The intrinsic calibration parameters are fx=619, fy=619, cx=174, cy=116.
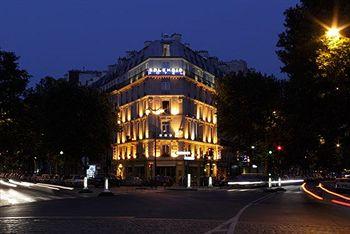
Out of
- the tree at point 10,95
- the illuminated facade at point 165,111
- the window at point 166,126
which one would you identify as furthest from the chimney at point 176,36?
the tree at point 10,95

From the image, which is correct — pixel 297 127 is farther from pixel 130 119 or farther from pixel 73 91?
pixel 130 119

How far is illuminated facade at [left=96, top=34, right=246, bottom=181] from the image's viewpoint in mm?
92500

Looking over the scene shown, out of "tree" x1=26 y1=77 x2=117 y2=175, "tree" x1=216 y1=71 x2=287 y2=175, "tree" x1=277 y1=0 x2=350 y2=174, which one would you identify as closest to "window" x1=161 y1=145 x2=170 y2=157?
"tree" x1=216 y1=71 x2=287 y2=175

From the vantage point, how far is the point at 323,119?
32.1m

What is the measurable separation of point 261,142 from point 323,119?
4039cm

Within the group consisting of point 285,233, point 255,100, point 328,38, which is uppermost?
point 255,100

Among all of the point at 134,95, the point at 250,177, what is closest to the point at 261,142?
the point at 250,177

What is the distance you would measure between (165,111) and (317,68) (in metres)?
65.5

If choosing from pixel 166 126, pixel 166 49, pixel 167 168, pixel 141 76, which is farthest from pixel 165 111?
pixel 166 49

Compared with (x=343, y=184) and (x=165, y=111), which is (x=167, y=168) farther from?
(x=343, y=184)

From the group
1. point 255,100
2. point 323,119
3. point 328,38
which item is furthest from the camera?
point 255,100

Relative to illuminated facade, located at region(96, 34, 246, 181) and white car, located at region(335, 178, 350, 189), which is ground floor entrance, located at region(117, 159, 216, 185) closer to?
illuminated facade, located at region(96, 34, 246, 181)

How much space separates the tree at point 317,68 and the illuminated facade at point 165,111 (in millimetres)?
52907

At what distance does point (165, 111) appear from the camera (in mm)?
93562
